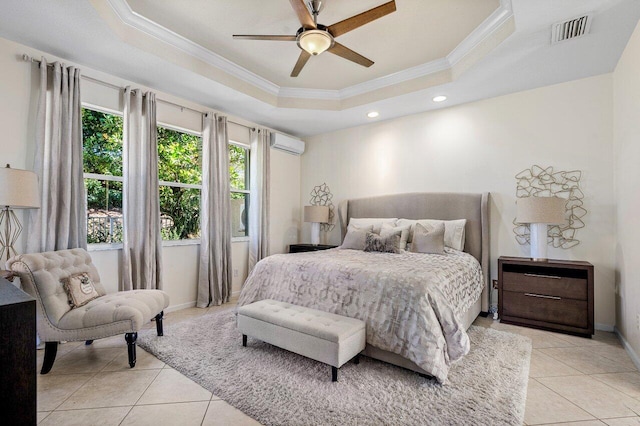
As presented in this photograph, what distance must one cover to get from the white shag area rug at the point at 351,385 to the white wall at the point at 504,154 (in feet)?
4.38

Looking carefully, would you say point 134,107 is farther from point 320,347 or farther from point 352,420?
point 352,420

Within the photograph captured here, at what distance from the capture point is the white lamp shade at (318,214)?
15.8 feet

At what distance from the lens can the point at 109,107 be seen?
3203 mm

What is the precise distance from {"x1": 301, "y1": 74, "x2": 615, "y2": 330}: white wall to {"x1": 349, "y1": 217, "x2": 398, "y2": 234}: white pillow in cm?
52

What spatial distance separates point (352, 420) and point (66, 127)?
336 cm

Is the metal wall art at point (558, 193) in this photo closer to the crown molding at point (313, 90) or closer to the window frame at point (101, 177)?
the crown molding at point (313, 90)

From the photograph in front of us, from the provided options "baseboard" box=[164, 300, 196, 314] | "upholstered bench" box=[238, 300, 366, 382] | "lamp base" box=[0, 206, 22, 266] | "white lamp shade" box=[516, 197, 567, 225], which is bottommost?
"baseboard" box=[164, 300, 196, 314]

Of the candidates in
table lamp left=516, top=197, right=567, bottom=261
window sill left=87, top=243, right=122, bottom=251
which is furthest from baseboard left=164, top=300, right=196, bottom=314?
table lamp left=516, top=197, right=567, bottom=261

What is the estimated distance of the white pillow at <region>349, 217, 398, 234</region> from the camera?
390 centimetres

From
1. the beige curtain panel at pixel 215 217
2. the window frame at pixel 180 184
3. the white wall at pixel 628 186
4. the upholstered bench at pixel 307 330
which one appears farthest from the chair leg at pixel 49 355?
the white wall at pixel 628 186

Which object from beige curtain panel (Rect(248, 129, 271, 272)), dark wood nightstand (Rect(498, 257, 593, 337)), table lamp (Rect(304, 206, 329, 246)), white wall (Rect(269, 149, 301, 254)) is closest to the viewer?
dark wood nightstand (Rect(498, 257, 593, 337))

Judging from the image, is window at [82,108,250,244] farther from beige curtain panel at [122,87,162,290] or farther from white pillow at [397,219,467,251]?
white pillow at [397,219,467,251]

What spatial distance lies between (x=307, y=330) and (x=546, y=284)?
249cm

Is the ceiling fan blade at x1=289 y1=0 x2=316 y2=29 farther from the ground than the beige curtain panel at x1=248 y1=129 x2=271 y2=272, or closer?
farther from the ground
